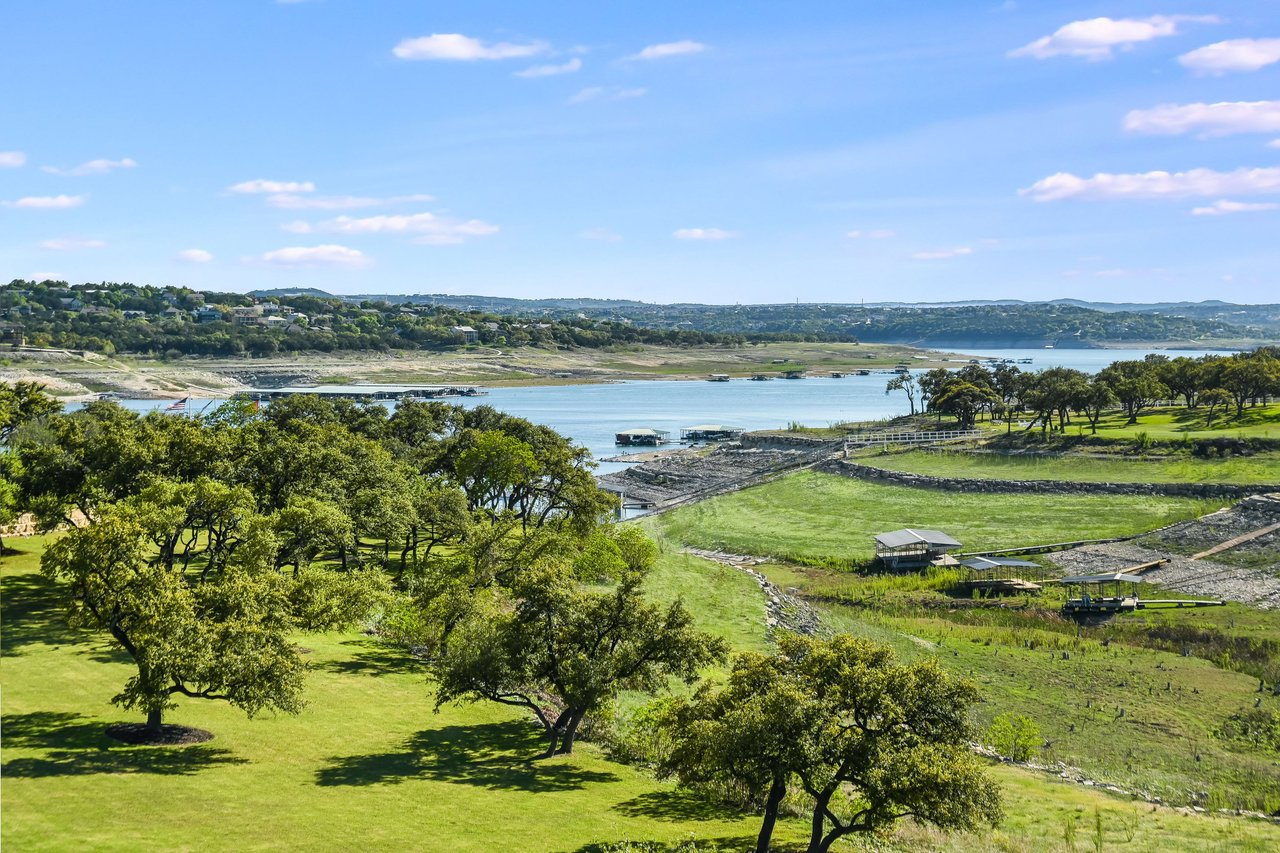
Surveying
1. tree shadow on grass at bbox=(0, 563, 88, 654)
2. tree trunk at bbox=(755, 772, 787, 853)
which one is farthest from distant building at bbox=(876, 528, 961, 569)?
tree shadow on grass at bbox=(0, 563, 88, 654)

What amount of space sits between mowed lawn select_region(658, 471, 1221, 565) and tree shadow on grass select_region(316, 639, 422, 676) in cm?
3031

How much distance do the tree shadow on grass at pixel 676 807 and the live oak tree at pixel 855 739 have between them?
8.77ft

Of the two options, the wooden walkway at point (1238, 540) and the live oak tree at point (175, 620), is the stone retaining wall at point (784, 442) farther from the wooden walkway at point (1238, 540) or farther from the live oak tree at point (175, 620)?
the live oak tree at point (175, 620)

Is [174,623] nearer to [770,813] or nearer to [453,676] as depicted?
[453,676]

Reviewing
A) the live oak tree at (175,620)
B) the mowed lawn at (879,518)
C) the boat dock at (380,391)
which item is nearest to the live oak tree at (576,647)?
the live oak tree at (175,620)

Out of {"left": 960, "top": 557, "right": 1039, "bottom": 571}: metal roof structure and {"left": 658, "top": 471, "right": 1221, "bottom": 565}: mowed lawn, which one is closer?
{"left": 960, "top": 557, "right": 1039, "bottom": 571}: metal roof structure

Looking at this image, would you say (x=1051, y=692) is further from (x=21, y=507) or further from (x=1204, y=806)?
(x=21, y=507)

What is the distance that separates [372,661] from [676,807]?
14869 millimetres

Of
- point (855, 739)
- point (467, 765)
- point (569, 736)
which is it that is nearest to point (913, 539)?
point (569, 736)

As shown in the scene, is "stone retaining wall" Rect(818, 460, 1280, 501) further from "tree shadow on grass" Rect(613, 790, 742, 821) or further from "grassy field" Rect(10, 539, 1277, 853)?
"tree shadow on grass" Rect(613, 790, 742, 821)

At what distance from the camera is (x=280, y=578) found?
90.6 ft

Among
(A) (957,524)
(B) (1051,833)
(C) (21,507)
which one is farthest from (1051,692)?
(C) (21,507)

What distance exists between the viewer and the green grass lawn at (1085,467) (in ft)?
228

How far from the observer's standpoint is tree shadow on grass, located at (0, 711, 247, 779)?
72.8ft
